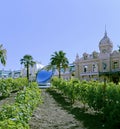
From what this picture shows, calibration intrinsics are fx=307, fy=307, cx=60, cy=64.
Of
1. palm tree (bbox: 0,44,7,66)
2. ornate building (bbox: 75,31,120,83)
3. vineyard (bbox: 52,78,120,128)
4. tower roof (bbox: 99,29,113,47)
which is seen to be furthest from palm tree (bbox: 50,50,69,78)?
vineyard (bbox: 52,78,120,128)

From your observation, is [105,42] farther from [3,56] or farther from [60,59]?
[3,56]

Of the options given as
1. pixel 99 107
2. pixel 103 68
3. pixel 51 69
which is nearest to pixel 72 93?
pixel 99 107

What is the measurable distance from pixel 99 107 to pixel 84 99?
9.82 feet

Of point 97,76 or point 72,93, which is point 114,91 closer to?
point 72,93

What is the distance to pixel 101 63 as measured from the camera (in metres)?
53.5

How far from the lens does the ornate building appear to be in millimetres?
50844

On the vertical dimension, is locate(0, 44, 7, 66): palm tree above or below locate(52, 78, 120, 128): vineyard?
above

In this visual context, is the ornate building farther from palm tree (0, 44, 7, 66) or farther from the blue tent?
palm tree (0, 44, 7, 66)

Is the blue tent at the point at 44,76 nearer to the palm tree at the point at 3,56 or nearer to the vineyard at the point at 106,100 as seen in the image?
the palm tree at the point at 3,56

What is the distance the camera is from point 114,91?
36.0 feet

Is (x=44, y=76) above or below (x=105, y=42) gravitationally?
below

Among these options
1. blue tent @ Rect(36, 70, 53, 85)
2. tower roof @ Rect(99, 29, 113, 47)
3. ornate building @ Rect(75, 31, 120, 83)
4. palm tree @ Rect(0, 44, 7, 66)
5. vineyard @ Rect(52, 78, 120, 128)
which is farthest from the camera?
blue tent @ Rect(36, 70, 53, 85)

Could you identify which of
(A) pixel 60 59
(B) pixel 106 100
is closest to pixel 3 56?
(A) pixel 60 59

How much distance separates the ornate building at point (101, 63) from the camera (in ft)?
167
